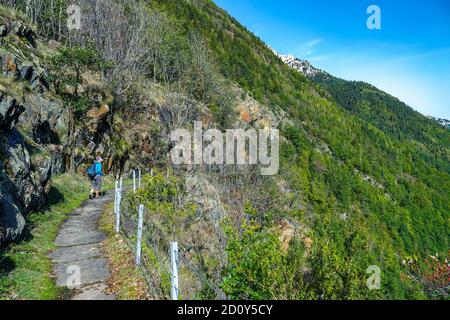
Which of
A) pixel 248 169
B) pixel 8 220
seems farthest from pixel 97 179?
pixel 248 169

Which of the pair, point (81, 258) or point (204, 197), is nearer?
point (81, 258)

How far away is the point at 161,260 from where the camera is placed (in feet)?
30.7

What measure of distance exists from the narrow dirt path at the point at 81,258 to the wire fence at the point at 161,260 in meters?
0.81

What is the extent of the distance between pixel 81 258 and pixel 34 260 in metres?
1.05

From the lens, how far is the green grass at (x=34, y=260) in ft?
24.3

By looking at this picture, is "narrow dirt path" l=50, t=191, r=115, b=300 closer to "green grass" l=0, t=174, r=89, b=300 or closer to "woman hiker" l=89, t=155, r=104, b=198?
"green grass" l=0, t=174, r=89, b=300

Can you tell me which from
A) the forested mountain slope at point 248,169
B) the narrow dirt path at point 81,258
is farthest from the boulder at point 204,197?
the narrow dirt path at point 81,258

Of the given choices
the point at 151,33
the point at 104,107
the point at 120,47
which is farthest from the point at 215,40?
the point at 104,107

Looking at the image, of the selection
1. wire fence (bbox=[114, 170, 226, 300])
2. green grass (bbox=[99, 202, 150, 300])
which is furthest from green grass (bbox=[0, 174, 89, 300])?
wire fence (bbox=[114, 170, 226, 300])

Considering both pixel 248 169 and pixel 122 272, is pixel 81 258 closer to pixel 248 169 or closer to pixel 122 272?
pixel 122 272

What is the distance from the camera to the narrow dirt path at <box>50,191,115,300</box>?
780 centimetres

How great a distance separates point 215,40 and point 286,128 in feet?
86.5

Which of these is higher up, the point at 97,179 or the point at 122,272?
the point at 97,179
